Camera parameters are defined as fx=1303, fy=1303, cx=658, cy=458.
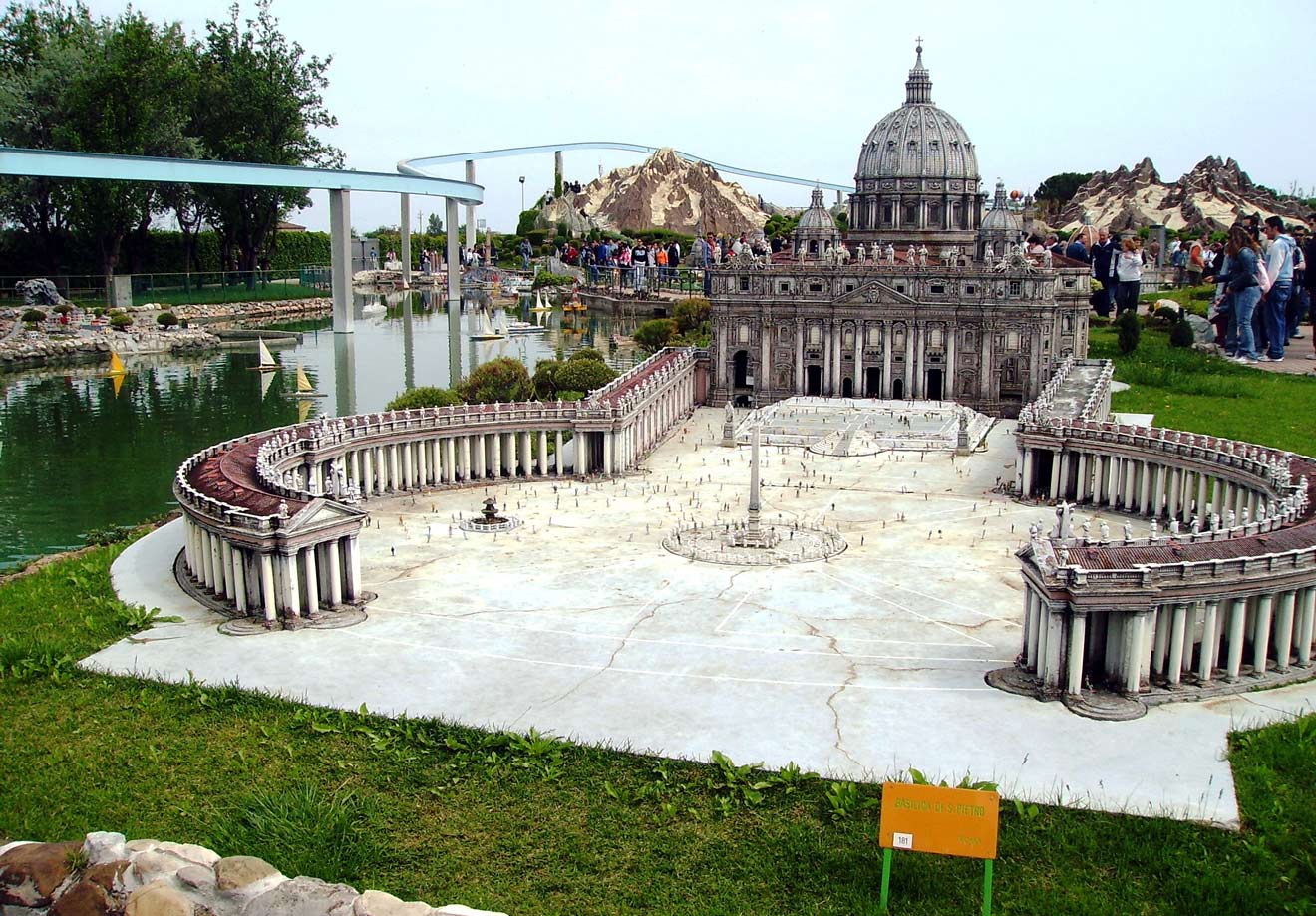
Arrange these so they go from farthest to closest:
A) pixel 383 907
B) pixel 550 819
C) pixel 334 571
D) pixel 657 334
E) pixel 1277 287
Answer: pixel 657 334
pixel 1277 287
pixel 334 571
pixel 550 819
pixel 383 907

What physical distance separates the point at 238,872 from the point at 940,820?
1367 cm

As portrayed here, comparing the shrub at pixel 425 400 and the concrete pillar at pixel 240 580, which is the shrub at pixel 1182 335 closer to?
the shrub at pixel 425 400

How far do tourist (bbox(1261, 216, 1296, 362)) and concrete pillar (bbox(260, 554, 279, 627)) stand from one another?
267ft

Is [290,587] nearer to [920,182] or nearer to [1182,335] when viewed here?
[1182,335]

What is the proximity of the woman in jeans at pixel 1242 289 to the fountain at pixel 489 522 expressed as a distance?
64.6m

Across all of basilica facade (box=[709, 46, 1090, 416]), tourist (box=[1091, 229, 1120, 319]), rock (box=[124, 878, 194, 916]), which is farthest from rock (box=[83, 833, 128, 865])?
tourist (box=[1091, 229, 1120, 319])

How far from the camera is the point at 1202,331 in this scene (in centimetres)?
11412

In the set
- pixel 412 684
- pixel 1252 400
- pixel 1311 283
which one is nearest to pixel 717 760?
pixel 412 684

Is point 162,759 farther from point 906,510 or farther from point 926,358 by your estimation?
point 926,358

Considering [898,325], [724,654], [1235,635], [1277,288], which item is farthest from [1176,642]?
[1277,288]

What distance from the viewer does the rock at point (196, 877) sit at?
2192cm

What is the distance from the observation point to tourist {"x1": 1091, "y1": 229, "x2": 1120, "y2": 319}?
129250 mm

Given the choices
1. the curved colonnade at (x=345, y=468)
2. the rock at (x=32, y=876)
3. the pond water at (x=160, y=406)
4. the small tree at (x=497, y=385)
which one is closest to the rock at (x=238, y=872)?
the rock at (x=32, y=876)

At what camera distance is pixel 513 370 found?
91.9 m
